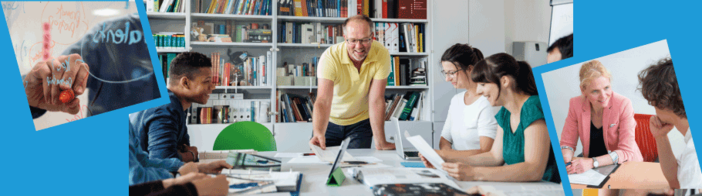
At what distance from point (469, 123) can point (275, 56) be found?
1766mm

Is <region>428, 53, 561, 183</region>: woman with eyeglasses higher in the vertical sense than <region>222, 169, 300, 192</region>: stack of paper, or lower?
higher

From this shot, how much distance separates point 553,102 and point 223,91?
8.95ft

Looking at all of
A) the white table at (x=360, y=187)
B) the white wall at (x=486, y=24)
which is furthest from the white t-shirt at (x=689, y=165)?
the white wall at (x=486, y=24)

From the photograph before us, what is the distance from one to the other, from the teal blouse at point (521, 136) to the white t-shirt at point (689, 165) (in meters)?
0.26

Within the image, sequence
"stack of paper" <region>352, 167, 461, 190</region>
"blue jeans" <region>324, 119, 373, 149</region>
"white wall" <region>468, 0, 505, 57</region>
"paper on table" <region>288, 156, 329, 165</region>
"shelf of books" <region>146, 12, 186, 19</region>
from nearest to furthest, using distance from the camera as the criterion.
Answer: "stack of paper" <region>352, 167, 461, 190</region>
"paper on table" <region>288, 156, 329, 165</region>
"blue jeans" <region>324, 119, 373, 149</region>
"shelf of books" <region>146, 12, 186, 19</region>
"white wall" <region>468, 0, 505, 57</region>

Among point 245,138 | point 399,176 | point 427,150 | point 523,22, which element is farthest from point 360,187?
point 523,22

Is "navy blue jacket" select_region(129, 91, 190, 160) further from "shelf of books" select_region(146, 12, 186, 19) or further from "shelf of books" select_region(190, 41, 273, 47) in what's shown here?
"shelf of books" select_region(146, 12, 186, 19)

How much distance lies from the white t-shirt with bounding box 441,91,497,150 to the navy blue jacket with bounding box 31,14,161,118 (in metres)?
1.29

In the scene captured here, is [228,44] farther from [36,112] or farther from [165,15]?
[36,112]

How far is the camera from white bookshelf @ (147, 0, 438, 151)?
3010 mm

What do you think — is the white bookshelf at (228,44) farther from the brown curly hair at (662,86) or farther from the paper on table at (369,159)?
the brown curly hair at (662,86)

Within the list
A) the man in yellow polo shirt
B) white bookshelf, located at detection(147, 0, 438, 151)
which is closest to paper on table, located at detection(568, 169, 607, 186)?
the man in yellow polo shirt

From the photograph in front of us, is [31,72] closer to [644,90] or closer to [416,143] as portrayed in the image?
[416,143]

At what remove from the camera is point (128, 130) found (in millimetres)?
979
